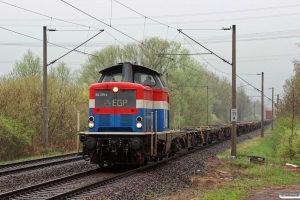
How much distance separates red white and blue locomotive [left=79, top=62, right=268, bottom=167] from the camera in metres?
13.5

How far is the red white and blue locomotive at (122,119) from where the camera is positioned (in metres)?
13.5

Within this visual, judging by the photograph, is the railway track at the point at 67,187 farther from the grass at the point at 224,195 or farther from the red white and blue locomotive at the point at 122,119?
the grass at the point at 224,195

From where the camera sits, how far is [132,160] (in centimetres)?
1383

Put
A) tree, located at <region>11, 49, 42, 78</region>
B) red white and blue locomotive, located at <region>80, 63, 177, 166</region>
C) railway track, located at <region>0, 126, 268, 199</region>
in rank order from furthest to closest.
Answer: tree, located at <region>11, 49, 42, 78</region> < red white and blue locomotive, located at <region>80, 63, 177, 166</region> < railway track, located at <region>0, 126, 268, 199</region>

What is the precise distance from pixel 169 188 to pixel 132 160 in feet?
10.1

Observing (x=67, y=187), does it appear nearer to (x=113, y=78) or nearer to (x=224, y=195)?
(x=224, y=195)

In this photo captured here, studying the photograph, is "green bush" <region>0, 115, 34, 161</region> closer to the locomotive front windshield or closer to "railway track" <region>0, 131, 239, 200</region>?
the locomotive front windshield

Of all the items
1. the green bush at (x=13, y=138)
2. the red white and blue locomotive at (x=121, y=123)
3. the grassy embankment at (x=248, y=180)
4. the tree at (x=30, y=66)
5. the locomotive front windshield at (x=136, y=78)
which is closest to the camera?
the grassy embankment at (x=248, y=180)

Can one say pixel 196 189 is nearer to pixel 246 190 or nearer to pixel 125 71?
pixel 246 190

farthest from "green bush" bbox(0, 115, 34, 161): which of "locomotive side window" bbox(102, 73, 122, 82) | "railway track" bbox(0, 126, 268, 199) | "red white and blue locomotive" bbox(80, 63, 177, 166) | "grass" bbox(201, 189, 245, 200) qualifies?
"grass" bbox(201, 189, 245, 200)

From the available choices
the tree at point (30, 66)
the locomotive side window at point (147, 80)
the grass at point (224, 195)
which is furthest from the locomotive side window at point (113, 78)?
the tree at point (30, 66)

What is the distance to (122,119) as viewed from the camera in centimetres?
1392

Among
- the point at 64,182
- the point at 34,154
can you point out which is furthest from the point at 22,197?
the point at 34,154

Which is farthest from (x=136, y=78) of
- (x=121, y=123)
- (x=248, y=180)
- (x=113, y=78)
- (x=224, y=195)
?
(x=224, y=195)
